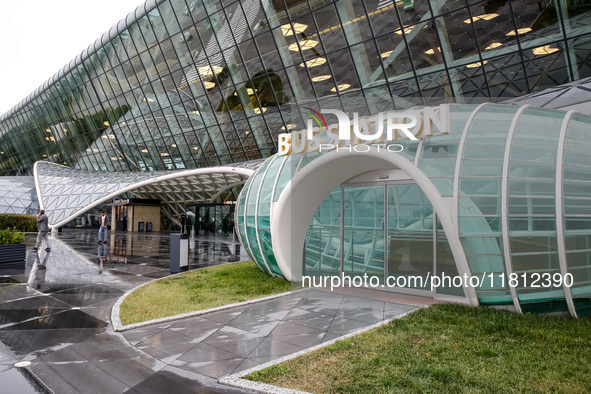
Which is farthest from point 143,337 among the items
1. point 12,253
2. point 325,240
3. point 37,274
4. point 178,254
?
point 12,253

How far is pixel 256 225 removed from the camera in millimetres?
11695

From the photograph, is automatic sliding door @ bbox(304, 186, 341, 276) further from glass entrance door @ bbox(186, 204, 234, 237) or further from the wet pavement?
glass entrance door @ bbox(186, 204, 234, 237)

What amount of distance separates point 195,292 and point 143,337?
3.56 m

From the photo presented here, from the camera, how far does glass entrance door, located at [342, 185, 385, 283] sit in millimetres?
10461

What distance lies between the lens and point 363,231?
35.5ft

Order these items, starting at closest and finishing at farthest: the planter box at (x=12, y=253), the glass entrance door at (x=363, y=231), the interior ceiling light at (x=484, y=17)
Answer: the glass entrance door at (x=363, y=231), the planter box at (x=12, y=253), the interior ceiling light at (x=484, y=17)

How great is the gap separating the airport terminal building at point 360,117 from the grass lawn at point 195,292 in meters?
0.76

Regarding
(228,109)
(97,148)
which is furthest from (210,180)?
(97,148)

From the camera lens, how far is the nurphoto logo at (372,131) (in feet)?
27.6

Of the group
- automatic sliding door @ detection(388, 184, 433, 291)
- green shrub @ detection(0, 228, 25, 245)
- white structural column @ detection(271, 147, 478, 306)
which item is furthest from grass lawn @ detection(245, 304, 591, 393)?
green shrub @ detection(0, 228, 25, 245)

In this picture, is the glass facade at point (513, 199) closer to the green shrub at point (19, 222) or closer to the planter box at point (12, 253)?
the planter box at point (12, 253)

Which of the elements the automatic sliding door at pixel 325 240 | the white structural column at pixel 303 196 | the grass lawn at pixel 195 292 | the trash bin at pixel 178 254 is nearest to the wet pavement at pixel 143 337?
the grass lawn at pixel 195 292

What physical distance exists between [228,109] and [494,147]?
25920mm

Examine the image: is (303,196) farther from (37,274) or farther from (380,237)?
(37,274)
